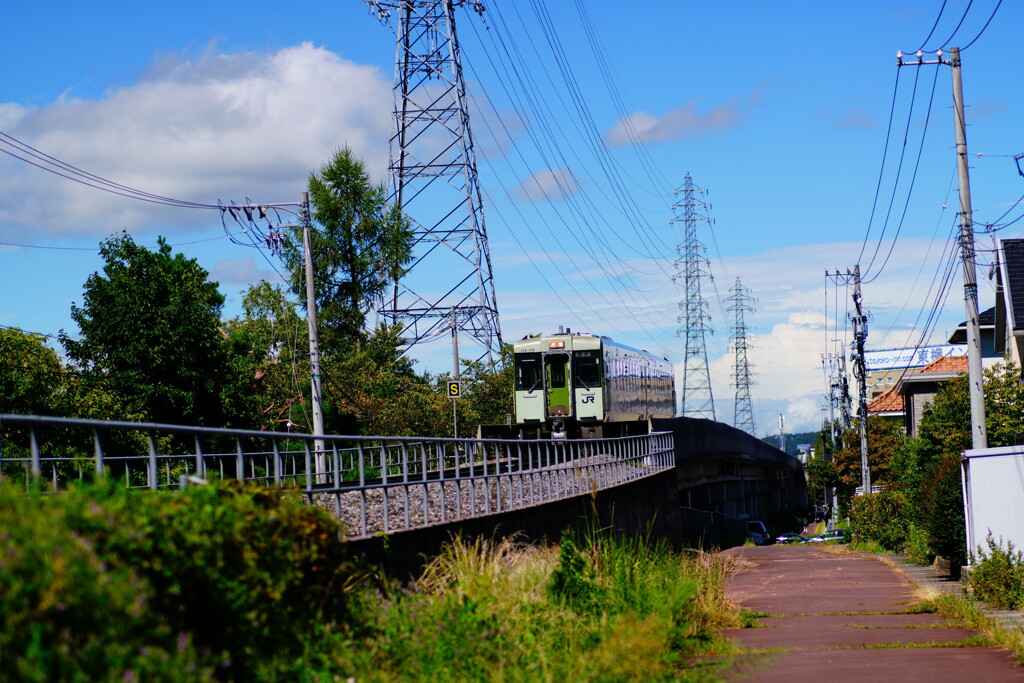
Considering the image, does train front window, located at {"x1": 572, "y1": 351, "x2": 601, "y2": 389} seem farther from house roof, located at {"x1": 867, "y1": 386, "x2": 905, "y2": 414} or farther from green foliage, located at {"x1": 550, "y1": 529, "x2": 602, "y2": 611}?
house roof, located at {"x1": 867, "y1": 386, "x2": 905, "y2": 414}

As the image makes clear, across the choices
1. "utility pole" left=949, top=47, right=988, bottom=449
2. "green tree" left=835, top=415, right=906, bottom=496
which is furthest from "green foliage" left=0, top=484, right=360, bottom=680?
"green tree" left=835, top=415, right=906, bottom=496

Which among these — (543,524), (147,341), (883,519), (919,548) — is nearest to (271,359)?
(147,341)

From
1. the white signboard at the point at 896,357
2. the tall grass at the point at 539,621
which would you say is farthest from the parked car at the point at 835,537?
the white signboard at the point at 896,357

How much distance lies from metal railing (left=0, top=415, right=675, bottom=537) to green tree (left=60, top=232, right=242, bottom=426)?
1679 millimetres

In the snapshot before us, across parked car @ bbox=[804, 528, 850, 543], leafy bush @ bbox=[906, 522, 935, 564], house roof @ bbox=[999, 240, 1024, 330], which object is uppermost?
house roof @ bbox=[999, 240, 1024, 330]

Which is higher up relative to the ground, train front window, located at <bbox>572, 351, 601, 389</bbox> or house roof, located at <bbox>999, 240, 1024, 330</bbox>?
house roof, located at <bbox>999, 240, 1024, 330</bbox>

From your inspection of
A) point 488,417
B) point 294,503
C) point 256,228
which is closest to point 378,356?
point 488,417

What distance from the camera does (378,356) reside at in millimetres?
62625

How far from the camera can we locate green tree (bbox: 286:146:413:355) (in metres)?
65.8

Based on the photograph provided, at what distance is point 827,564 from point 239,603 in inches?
1077

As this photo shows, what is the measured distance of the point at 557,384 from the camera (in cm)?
3603

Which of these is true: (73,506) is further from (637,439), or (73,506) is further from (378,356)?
(378,356)

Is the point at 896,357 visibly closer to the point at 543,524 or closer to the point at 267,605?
the point at 543,524

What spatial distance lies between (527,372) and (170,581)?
99.6 ft
